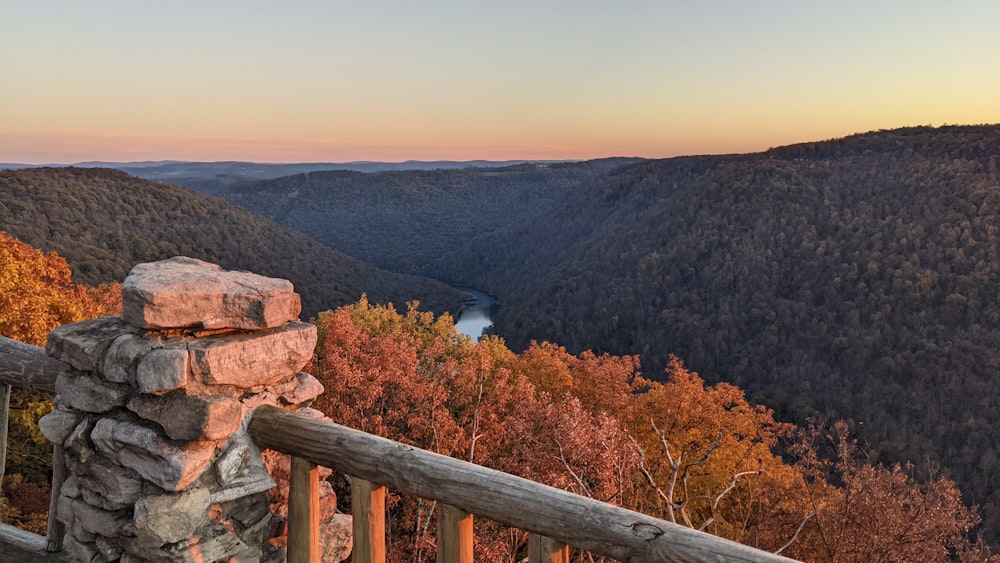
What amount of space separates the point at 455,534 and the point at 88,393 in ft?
6.26

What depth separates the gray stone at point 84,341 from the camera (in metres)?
2.99

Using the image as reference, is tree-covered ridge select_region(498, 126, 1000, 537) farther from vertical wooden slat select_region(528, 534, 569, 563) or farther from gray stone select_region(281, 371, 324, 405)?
vertical wooden slat select_region(528, 534, 569, 563)

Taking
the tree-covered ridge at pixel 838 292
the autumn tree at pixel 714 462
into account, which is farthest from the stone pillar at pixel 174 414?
the tree-covered ridge at pixel 838 292

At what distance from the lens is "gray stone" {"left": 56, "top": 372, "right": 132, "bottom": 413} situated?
298 cm

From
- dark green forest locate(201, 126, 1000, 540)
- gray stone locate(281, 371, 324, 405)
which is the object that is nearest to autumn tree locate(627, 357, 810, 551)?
gray stone locate(281, 371, 324, 405)

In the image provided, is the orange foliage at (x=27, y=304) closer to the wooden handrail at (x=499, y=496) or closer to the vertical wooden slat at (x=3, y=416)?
the vertical wooden slat at (x=3, y=416)

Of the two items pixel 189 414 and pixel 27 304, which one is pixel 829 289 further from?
pixel 189 414

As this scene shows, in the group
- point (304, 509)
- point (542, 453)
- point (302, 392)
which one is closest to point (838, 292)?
point (542, 453)

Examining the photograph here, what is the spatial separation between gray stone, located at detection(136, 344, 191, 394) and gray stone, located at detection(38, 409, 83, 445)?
629 millimetres

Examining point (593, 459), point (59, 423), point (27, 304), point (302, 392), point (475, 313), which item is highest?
point (302, 392)

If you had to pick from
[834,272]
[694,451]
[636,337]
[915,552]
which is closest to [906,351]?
[834,272]

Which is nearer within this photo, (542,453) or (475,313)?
(542,453)

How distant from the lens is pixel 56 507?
129 inches

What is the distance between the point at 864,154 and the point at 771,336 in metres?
66.5
